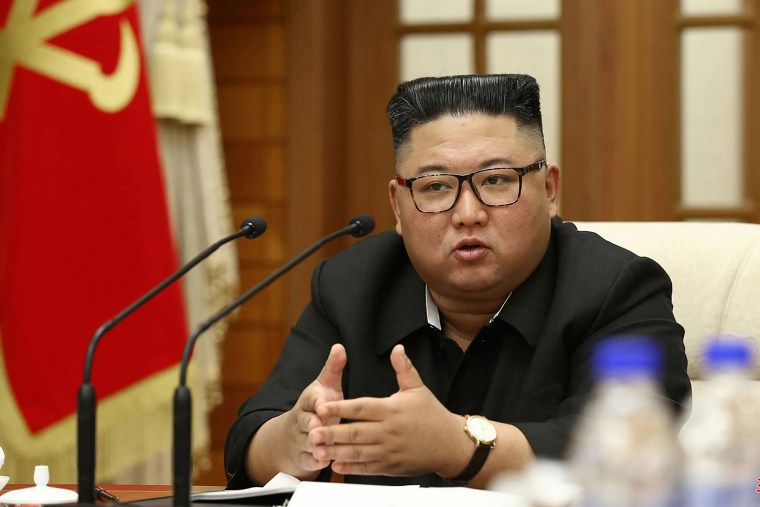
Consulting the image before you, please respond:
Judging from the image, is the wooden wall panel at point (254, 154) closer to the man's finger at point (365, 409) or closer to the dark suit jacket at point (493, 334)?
the dark suit jacket at point (493, 334)

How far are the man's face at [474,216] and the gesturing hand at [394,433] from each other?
1.20 feet

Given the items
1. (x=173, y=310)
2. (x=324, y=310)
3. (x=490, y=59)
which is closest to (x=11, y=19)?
(x=173, y=310)

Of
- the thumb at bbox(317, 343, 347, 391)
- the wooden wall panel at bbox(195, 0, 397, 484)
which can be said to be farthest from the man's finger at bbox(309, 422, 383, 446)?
the wooden wall panel at bbox(195, 0, 397, 484)

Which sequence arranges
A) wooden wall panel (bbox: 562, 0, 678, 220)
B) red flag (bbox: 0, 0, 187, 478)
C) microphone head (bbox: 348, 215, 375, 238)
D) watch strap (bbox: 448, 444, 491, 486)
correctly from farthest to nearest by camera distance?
wooden wall panel (bbox: 562, 0, 678, 220), red flag (bbox: 0, 0, 187, 478), microphone head (bbox: 348, 215, 375, 238), watch strap (bbox: 448, 444, 491, 486)

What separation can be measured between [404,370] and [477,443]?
0.15m

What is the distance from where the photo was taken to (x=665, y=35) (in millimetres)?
3111

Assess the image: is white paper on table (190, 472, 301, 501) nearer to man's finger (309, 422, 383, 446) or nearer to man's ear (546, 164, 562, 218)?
man's finger (309, 422, 383, 446)

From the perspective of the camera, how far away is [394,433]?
1153 millimetres

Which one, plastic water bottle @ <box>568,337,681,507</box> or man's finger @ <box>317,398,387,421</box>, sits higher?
plastic water bottle @ <box>568,337,681,507</box>

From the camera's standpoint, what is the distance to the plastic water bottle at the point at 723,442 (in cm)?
68

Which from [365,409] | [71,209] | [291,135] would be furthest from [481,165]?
[291,135]

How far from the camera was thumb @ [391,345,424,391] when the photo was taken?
1154 mm

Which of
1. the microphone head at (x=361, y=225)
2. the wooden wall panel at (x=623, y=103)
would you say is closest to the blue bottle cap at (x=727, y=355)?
the microphone head at (x=361, y=225)

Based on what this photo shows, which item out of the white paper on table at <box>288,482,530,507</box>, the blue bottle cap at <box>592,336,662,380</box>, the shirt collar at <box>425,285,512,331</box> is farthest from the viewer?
the shirt collar at <box>425,285,512,331</box>
